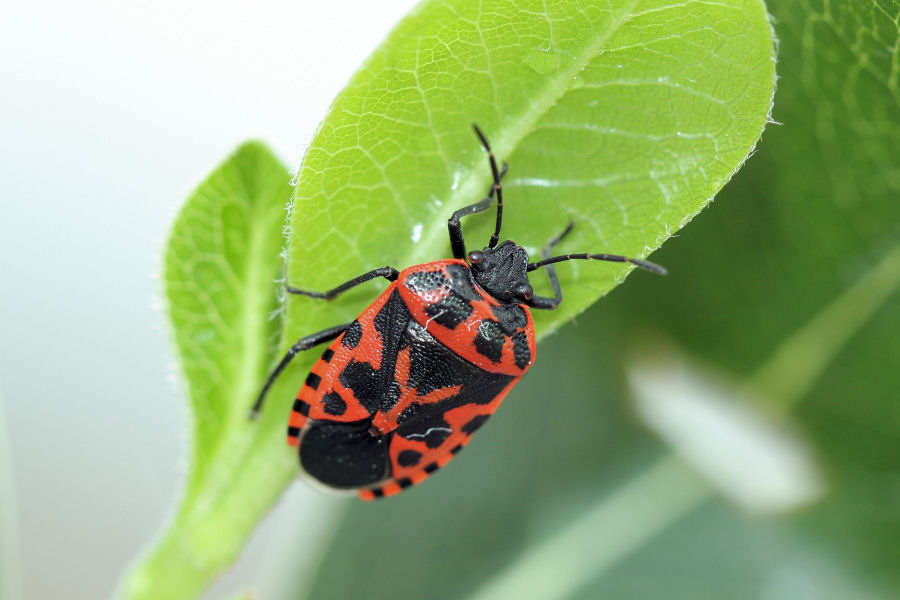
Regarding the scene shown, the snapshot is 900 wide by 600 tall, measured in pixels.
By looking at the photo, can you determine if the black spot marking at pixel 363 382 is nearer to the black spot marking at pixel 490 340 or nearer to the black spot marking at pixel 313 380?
the black spot marking at pixel 313 380

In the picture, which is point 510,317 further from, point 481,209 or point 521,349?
point 481,209

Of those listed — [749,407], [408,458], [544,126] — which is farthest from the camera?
[749,407]

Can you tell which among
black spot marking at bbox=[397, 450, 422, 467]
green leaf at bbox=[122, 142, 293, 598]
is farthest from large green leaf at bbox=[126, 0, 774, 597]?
black spot marking at bbox=[397, 450, 422, 467]

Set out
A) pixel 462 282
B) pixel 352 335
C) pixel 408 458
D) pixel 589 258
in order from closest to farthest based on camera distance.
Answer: pixel 589 258 < pixel 352 335 < pixel 462 282 < pixel 408 458

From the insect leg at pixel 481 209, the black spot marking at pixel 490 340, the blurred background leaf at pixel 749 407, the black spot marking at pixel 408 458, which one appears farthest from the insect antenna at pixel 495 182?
the blurred background leaf at pixel 749 407

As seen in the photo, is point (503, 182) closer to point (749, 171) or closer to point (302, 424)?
point (302, 424)

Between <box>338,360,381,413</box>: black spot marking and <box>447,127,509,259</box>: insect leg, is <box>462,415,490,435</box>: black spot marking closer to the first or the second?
<box>338,360,381,413</box>: black spot marking

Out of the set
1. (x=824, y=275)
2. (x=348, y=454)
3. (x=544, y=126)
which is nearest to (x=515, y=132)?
(x=544, y=126)
